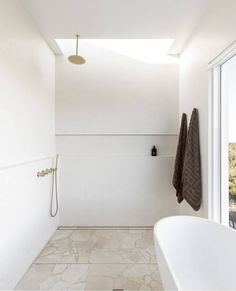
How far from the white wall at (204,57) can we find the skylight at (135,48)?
0.35 m

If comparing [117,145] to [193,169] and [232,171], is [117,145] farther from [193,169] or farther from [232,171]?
[232,171]

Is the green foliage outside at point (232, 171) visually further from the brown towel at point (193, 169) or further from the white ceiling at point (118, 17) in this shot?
the white ceiling at point (118, 17)

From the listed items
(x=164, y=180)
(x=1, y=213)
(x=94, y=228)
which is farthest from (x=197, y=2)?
(x=94, y=228)

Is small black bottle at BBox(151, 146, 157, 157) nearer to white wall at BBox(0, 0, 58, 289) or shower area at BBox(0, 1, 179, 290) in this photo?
shower area at BBox(0, 1, 179, 290)

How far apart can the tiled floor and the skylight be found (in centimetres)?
263

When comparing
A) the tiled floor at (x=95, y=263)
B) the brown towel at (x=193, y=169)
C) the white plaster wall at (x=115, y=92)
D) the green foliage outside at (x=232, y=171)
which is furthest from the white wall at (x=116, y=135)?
the green foliage outside at (x=232, y=171)

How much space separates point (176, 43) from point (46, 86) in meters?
1.86

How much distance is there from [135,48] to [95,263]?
296cm

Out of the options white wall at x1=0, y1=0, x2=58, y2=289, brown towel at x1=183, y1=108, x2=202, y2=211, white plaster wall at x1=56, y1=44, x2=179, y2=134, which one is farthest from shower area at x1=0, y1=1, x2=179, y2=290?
brown towel at x1=183, y1=108, x2=202, y2=211

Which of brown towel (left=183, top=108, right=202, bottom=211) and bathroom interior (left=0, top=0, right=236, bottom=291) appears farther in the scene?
brown towel (left=183, top=108, right=202, bottom=211)

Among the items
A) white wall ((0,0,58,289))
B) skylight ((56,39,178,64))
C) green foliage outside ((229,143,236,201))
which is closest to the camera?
white wall ((0,0,58,289))

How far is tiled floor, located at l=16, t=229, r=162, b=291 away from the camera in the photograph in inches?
71.1

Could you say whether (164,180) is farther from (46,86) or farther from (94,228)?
(46,86)

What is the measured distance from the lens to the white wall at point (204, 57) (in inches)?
63.9
